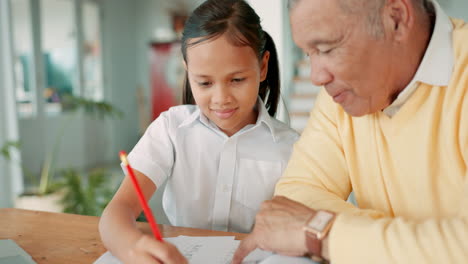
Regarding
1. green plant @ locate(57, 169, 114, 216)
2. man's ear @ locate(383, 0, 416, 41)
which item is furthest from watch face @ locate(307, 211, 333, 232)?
green plant @ locate(57, 169, 114, 216)

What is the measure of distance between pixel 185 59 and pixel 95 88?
700 cm

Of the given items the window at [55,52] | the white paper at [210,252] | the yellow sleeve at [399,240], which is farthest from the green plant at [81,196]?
the window at [55,52]

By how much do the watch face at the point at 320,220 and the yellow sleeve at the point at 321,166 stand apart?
0.73ft

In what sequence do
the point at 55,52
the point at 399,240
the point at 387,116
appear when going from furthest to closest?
the point at 55,52 < the point at 387,116 < the point at 399,240

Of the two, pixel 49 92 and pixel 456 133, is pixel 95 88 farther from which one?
pixel 456 133

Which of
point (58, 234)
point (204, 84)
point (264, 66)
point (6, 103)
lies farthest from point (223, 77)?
point (6, 103)

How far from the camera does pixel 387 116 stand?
35.2 inches

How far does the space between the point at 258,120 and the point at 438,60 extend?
65 centimetres

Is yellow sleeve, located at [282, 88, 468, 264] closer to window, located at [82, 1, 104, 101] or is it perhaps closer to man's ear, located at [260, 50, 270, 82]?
man's ear, located at [260, 50, 270, 82]

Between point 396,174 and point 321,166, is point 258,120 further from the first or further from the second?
point 396,174

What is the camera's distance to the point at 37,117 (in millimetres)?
6406

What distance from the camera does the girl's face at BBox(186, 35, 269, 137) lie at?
1.15 meters

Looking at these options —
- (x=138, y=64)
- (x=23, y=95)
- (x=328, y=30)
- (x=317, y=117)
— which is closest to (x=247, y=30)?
(x=317, y=117)

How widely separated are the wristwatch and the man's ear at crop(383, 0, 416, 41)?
14.3 inches
